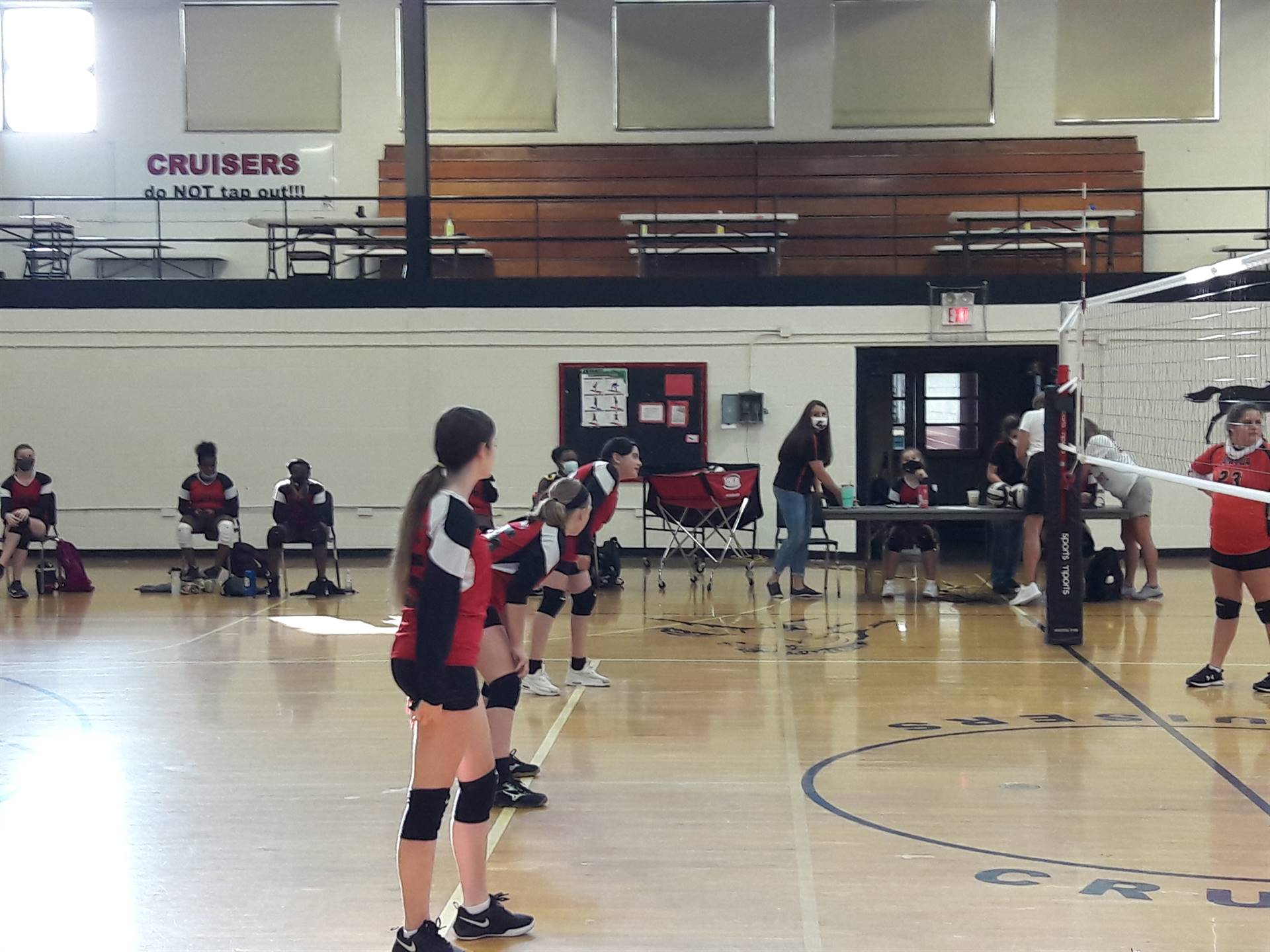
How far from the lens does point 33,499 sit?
12.4 meters

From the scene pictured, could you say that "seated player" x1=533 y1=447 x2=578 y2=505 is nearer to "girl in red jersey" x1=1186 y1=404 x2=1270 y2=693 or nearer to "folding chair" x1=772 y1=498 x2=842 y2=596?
"folding chair" x1=772 y1=498 x2=842 y2=596

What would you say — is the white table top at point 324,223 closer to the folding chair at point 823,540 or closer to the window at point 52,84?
the window at point 52,84

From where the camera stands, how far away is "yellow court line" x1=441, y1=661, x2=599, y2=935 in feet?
13.8

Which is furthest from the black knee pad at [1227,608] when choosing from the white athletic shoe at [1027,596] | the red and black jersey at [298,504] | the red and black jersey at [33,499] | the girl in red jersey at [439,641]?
the red and black jersey at [33,499]

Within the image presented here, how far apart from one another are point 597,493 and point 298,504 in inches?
247

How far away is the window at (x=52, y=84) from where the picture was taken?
1716 cm

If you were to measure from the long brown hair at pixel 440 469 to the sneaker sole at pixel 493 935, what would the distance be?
3.37 feet

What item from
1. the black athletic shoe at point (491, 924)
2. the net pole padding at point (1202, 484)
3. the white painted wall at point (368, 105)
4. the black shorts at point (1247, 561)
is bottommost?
the black athletic shoe at point (491, 924)

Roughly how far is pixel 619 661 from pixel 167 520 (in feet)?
26.5

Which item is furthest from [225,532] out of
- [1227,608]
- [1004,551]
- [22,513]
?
[1227,608]

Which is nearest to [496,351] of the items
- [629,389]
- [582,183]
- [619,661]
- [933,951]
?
[629,389]

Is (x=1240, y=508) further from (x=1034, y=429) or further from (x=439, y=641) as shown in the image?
(x=439, y=641)

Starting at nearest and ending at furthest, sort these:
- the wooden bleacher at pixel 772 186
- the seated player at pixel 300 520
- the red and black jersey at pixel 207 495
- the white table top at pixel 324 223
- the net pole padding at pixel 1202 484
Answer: the net pole padding at pixel 1202 484 → the seated player at pixel 300 520 → the red and black jersey at pixel 207 495 → the white table top at pixel 324 223 → the wooden bleacher at pixel 772 186

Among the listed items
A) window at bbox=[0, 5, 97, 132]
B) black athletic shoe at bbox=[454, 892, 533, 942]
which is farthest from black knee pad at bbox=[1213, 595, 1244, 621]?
window at bbox=[0, 5, 97, 132]
